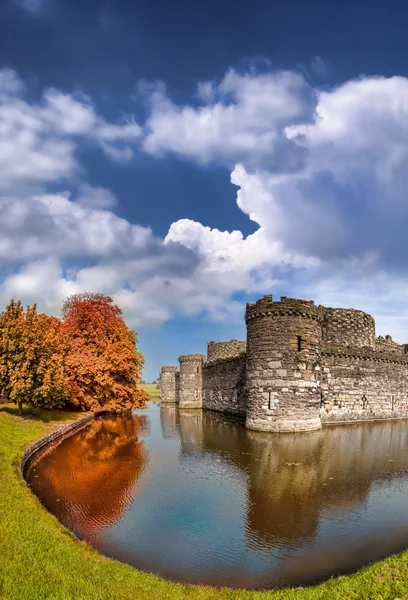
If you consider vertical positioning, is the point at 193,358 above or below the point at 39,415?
above

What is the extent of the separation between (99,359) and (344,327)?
22.2 m

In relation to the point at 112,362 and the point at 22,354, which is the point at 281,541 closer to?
the point at 22,354

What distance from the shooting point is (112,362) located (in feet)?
115

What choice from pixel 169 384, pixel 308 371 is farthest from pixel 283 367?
pixel 169 384

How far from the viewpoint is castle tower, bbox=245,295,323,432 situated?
23.6m

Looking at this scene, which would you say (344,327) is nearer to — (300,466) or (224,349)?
(224,349)

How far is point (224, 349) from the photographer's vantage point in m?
50.6

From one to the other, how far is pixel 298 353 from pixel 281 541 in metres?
16.2

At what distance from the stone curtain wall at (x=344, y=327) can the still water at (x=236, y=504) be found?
43.6 ft

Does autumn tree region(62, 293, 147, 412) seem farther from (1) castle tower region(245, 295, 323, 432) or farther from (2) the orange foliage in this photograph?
(1) castle tower region(245, 295, 323, 432)

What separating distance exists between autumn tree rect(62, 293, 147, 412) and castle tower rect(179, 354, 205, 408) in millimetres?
10975

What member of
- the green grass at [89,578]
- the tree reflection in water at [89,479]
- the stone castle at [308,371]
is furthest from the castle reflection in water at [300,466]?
the tree reflection in water at [89,479]

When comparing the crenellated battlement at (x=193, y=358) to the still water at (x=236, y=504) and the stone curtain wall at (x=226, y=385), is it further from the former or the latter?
the still water at (x=236, y=504)

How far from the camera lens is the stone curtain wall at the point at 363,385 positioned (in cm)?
2902
